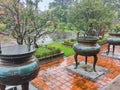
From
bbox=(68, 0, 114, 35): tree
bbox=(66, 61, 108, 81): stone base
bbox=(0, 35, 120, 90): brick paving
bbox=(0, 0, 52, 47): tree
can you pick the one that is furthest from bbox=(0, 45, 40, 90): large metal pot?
bbox=(68, 0, 114, 35): tree

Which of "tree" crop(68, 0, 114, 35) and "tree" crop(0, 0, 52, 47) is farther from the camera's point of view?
"tree" crop(68, 0, 114, 35)

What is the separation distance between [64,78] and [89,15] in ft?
15.5

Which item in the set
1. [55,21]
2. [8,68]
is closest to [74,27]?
[55,21]

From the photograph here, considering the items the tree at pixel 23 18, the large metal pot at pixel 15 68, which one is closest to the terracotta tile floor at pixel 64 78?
→ the tree at pixel 23 18

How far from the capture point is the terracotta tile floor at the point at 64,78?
3.59 m

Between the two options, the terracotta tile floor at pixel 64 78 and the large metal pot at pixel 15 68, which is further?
the terracotta tile floor at pixel 64 78

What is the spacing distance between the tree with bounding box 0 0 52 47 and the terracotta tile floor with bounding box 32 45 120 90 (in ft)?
3.98

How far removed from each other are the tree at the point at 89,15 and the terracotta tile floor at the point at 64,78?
2953 mm

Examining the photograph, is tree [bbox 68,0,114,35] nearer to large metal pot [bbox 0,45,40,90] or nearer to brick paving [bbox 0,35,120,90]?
brick paving [bbox 0,35,120,90]

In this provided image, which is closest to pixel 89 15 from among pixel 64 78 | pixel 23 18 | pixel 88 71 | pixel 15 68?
pixel 23 18

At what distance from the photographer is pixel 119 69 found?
4707mm

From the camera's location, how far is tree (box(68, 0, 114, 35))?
7.48 metres

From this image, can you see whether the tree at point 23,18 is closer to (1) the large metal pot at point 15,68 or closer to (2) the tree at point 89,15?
(1) the large metal pot at point 15,68

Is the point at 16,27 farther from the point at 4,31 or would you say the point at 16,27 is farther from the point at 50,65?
the point at 50,65
